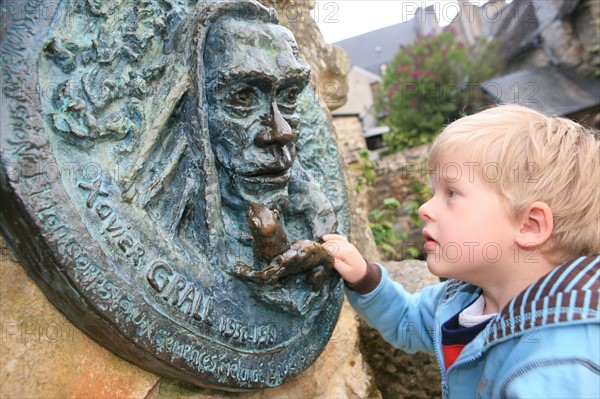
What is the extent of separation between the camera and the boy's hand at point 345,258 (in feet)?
4.36

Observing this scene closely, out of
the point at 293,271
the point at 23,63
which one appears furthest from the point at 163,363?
the point at 23,63

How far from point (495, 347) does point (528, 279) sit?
190 millimetres

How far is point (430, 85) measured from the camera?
14016 millimetres

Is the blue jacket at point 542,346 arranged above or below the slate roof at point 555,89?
above

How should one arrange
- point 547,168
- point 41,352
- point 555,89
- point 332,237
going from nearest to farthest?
point 41,352, point 547,168, point 332,237, point 555,89

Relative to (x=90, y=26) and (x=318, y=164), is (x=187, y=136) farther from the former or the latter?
(x=318, y=164)

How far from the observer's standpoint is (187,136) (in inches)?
45.0

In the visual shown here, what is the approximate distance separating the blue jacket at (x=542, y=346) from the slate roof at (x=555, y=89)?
12102mm

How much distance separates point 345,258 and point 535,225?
482 mm

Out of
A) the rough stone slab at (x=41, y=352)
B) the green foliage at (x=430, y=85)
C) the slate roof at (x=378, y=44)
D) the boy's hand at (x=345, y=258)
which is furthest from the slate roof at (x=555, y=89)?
the rough stone slab at (x=41, y=352)

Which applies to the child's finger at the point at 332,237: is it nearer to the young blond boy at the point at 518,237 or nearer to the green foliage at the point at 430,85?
the young blond boy at the point at 518,237

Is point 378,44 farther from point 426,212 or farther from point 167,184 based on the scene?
point 167,184

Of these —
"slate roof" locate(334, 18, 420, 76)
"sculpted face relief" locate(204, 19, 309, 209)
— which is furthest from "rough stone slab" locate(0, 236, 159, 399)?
"slate roof" locate(334, 18, 420, 76)

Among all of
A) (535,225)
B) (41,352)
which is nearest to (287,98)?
(535,225)
